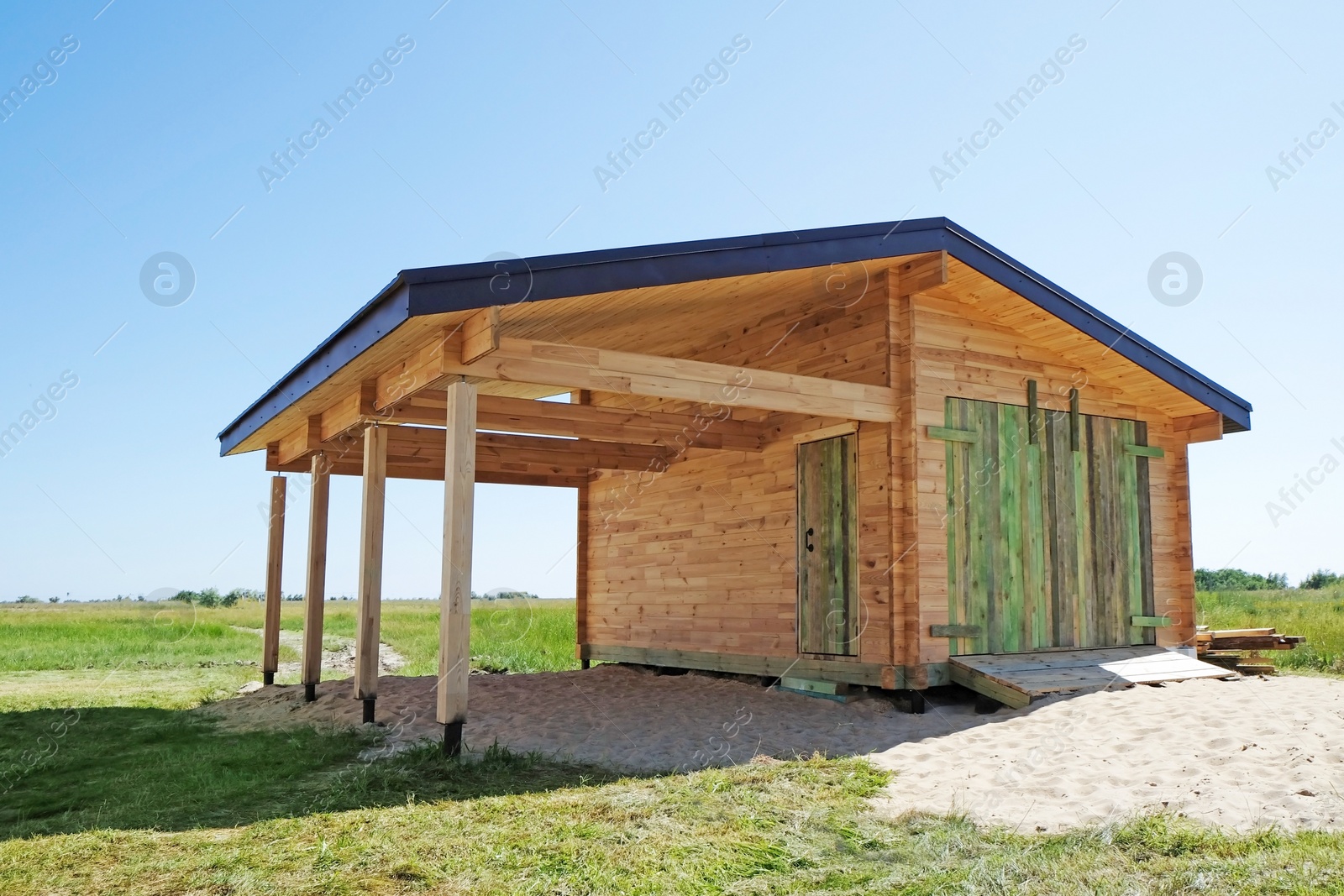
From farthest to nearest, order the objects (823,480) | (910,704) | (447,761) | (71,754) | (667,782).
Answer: (823,480), (910,704), (71,754), (447,761), (667,782)

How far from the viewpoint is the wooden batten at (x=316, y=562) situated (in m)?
10.6

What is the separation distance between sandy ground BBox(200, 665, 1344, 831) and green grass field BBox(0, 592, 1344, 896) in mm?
403

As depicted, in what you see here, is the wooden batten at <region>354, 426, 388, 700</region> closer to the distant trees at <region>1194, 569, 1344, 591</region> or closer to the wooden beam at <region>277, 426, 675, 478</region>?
the wooden beam at <region>277, 426, 675, 478</region>

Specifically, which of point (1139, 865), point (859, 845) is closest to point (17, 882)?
point (859, 845)

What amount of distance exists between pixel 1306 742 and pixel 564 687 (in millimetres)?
6653

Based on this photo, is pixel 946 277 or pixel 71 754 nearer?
pixel 71 754

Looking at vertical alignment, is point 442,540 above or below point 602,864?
above

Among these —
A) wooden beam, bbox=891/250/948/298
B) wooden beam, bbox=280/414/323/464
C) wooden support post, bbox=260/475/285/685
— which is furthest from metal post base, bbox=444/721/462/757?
wooden support post, bbox=260/475/285/685

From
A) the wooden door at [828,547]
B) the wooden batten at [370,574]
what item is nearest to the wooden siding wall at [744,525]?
the wooden door at [828,547]

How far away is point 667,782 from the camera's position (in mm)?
5879

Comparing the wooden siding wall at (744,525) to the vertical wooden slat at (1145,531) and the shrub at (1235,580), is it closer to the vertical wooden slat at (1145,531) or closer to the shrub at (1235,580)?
the vertical wooden slat at (1145,531)

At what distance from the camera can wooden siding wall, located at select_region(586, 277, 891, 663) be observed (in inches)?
359

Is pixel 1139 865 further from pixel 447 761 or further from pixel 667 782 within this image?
pixel 447 761

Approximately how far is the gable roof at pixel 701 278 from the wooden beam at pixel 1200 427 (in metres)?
0.11
